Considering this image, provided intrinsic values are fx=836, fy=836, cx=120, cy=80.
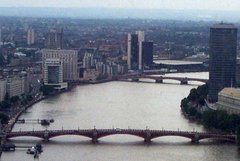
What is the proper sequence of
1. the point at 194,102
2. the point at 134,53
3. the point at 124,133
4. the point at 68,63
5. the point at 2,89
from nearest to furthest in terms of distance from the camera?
the point at 124,133, the point at 194,102, the point at 2,89, the point at 68,63, the point at 134,53

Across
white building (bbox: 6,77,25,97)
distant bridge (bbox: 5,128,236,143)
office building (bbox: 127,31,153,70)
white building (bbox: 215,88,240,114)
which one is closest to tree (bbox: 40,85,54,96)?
white building (bbox: 6,77,25,97)

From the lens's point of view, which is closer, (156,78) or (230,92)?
(230,92)

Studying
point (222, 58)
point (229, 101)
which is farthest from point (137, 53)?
point (229, 101)

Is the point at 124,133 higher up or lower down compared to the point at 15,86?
higher up

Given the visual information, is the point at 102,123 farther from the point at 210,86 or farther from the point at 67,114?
the point at 210,86

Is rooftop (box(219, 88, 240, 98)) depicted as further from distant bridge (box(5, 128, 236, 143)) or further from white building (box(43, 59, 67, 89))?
white building (box(43, 59, 67, 89))

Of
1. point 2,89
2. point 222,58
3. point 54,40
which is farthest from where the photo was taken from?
point 54,40

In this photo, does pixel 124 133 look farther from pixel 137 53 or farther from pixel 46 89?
pixel 137 53

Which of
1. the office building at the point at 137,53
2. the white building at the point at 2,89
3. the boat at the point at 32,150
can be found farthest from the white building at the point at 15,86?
the office building at the point at 137,53
